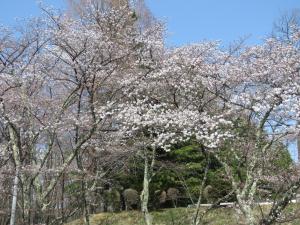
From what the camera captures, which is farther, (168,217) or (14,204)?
(168,217)

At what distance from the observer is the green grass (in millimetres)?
15586

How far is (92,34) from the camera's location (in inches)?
357

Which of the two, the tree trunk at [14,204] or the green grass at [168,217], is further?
the green grass at [168,217]

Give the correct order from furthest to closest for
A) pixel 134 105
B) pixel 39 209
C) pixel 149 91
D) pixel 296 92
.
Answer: pixel 149 91
pixel 134 105
pixel 296 92
pixel 39 209

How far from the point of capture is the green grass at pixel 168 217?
15586mm

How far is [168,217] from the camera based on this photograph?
1683cm

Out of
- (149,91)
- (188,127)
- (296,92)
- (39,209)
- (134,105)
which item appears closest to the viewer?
(39,209)

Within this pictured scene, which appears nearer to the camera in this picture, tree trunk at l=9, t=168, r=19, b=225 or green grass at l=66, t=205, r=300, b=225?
tree trunk at l=9, t=168, r=19, b=225

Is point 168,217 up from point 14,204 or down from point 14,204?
down

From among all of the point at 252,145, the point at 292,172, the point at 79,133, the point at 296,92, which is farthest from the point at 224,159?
the point at 79,133

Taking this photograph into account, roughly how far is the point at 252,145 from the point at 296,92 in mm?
1497

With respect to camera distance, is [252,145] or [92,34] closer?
[92,34]

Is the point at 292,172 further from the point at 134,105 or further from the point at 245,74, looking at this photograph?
the point at 134,105

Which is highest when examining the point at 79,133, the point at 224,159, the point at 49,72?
the point at 49,72
